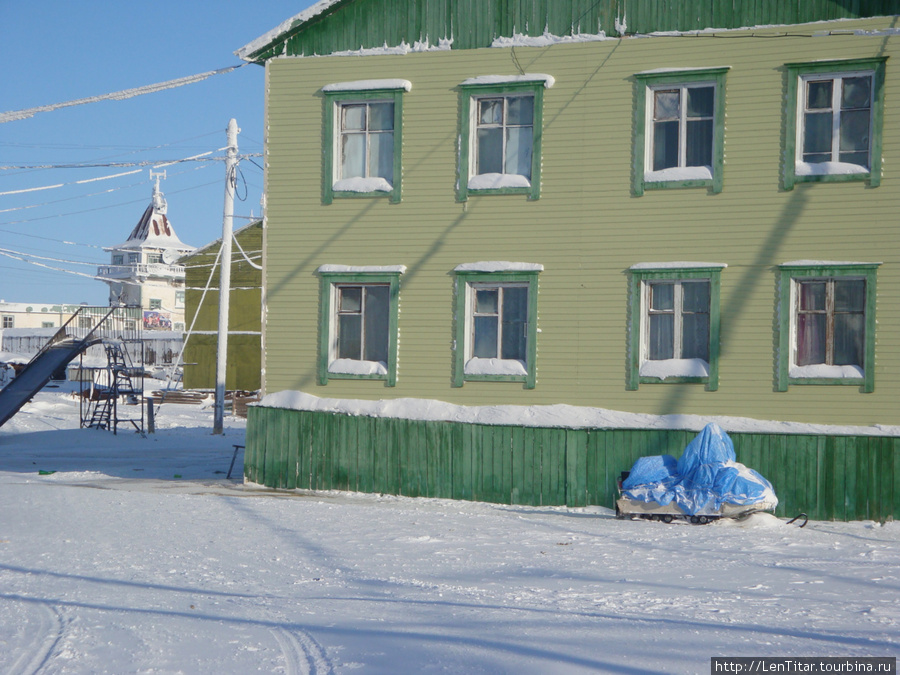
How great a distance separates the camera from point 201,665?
21.2 feet

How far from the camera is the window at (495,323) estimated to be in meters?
17.0

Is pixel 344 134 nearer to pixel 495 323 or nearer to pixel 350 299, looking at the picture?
pixel 350 299

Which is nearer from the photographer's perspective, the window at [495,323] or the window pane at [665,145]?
the window pane at [665,145]

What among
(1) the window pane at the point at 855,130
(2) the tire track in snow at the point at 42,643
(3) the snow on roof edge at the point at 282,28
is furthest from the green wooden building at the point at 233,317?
(2) the tire track in snow at the point at 42,643

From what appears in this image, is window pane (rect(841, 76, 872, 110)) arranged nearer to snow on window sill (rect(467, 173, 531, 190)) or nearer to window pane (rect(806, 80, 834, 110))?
window pane (rect(806, 80, 834, 110))

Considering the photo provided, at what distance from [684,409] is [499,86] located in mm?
7049

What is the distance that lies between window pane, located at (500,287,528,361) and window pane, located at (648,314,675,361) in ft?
7.85

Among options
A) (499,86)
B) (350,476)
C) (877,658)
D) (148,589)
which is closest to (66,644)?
(148,589)

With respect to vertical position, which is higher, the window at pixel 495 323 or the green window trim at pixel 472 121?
the green window trim at pixel 472 121

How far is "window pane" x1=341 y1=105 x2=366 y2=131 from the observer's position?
59.4 feet

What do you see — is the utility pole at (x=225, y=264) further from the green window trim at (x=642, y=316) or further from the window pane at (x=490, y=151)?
the green window trim at (x=642, y=316)

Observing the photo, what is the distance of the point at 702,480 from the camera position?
14430 millimetres

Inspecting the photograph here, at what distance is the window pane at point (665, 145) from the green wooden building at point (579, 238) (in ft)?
0.12

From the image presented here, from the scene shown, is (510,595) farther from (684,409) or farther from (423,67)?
(423,67)
